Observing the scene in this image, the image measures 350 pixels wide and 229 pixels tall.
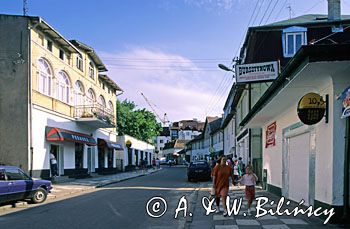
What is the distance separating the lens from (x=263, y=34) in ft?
86.4

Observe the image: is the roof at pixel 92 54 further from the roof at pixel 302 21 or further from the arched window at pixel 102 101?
the roof at pixel 302 21

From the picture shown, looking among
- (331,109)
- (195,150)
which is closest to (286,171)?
(331,109)

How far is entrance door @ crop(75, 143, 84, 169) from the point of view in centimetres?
3141

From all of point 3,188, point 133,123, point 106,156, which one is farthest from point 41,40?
point 133,123

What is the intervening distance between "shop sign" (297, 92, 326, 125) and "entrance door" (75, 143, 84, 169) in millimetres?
23920

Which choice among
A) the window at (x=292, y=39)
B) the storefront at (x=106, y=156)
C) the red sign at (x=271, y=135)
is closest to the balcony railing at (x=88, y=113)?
the storefront at (x=106, y=156)

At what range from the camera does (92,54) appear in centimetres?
3591

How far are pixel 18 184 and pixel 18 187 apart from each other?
0.10 metres

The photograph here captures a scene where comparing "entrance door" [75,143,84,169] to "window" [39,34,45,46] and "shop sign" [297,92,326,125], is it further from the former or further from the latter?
"shop sign" [297,92,326,125]

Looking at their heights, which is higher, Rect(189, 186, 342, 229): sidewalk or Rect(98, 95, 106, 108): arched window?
Rect(98, 95, 106, 108): arched window

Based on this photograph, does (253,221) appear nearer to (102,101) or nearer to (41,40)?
(41,40)

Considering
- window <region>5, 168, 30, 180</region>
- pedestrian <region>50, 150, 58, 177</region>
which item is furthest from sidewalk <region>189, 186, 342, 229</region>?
pedestrian <region>50, 150, 58, 177</region>

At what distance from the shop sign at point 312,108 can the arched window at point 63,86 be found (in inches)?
835

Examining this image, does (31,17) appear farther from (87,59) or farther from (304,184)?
(304,184)
